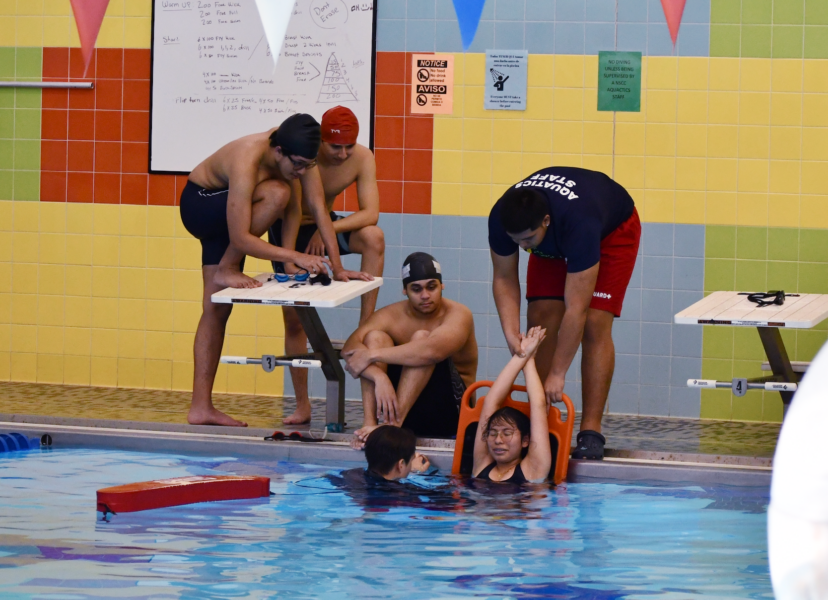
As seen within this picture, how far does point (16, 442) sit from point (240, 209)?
1413mm

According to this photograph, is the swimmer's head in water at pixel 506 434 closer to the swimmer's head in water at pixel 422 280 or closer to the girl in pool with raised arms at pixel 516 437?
the girl in pool with raised arms at pixel 516 437

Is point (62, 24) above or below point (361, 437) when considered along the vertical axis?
above

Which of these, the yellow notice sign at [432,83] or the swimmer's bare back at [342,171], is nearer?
the swimmer's bare back at [342,171]

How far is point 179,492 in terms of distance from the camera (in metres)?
3.80

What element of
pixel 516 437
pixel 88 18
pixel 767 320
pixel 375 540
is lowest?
pixel 375 540

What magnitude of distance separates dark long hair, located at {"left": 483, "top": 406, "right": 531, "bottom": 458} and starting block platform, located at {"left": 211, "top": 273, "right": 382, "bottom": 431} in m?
0.75

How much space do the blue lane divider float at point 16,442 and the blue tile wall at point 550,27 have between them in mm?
2933

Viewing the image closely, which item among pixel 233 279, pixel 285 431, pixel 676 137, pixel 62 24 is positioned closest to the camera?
pixel 233 279

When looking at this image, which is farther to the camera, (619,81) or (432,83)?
(432,83)

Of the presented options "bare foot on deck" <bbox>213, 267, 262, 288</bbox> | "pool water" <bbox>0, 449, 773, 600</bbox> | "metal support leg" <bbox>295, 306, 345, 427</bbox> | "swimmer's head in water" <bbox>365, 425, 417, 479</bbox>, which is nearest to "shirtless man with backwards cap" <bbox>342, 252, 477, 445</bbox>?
"metal support leg" <bbox>295, 306, 345, 427</bbox>

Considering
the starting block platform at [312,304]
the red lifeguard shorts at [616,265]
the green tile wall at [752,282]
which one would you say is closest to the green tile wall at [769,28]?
the green tile wall at [752,282]

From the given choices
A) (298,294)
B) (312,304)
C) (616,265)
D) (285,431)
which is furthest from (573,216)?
(285,431)

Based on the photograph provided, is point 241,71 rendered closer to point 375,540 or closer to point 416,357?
point 416,357

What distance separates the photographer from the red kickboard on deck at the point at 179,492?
145 inches
